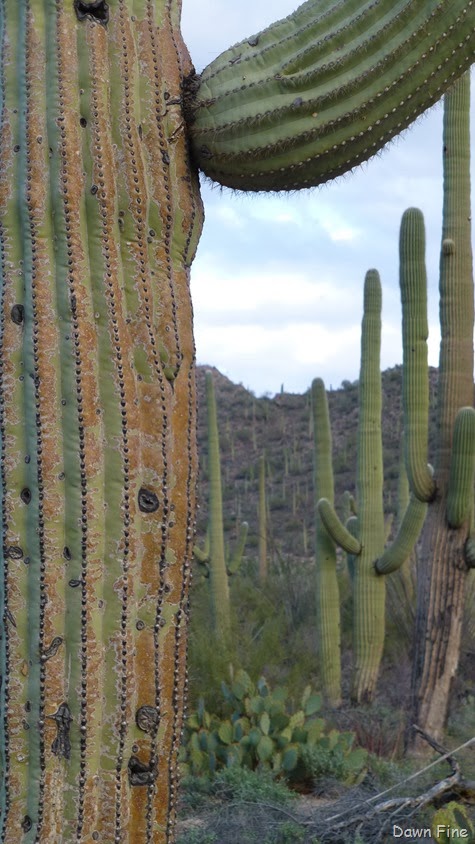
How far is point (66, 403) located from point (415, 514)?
639 centimetres

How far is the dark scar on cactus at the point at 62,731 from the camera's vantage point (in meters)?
2.61

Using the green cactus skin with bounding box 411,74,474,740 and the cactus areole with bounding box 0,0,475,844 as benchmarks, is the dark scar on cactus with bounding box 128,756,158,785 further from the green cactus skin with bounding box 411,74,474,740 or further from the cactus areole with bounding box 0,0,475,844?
the green cactus skin with bounding box 411,74,474,740

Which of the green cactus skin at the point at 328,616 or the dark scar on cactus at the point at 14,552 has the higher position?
the dark scar on cactus at the point at 14,552

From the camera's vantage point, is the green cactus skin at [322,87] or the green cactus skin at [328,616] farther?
the green cactus skin at [328,616]

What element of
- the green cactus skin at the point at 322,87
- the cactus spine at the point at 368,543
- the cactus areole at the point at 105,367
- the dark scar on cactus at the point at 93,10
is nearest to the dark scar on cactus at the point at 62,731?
the cactus areole at the point at 105,367

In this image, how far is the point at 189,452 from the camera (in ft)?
9.85

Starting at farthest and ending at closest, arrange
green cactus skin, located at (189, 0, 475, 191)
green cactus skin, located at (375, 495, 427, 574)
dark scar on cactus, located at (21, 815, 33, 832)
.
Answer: green cactus skin, located at (375, 495, 427, 574) → green cactus skin, located at (189, 0, 475, 191) → dark scar on cactus, located at (21, 815, 33, 832)

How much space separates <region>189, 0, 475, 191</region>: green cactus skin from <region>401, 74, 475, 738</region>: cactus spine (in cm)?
496

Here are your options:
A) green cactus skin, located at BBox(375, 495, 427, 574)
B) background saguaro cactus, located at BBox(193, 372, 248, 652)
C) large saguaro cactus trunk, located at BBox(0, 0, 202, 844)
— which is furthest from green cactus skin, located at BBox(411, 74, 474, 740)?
large saguaro cactus trunk, located at BBox(0, 0, 202, 844)

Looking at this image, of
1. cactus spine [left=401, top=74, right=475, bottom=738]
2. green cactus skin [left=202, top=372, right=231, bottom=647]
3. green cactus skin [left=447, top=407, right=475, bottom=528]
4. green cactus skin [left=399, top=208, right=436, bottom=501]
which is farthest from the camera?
green cactus skin [left=202, top=372, right=231, bottom=647]

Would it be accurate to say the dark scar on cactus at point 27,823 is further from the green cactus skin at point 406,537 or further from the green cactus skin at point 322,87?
the green cactus skin at point 406,537

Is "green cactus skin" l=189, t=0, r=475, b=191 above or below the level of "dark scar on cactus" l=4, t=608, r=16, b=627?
above

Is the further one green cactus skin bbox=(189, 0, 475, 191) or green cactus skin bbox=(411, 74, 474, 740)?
green cactus skin bbox=(411, 74, 474, 740)

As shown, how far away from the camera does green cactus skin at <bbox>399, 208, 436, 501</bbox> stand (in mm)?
8367
